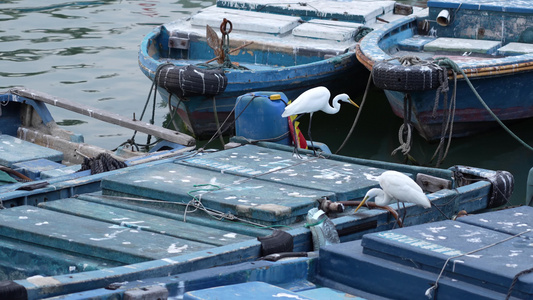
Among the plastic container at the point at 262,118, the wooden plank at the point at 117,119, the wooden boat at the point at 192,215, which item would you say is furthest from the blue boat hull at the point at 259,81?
the wooden boat at the point at 192,215

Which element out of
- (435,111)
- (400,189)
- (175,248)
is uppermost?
(400,189)

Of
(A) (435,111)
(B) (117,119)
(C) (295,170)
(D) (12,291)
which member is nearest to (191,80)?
(B) (117,119)

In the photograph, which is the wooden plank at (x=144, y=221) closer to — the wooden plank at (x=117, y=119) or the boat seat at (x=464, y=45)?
the wooden plank at (x=117, y=119)

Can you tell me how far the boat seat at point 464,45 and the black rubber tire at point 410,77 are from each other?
88.1 inches

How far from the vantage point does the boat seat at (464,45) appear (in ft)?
42.2

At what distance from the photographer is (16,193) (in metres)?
6.90

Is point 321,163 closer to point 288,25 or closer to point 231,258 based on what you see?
point 231,258

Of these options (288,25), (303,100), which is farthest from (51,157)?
(288,25)

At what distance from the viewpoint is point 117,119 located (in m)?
9.34

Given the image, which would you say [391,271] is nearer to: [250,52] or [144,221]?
[144,221]

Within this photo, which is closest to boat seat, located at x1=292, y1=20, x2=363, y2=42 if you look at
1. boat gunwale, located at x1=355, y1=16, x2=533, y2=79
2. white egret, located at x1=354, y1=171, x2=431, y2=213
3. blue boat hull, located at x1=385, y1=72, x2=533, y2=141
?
boat gunwale, located at x1=355, y1=16, x2=533, y2=79

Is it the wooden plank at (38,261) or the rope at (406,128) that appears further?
the rope at (406,128)

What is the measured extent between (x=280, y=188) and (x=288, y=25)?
7.71 metres

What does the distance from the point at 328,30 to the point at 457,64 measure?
3.06m
